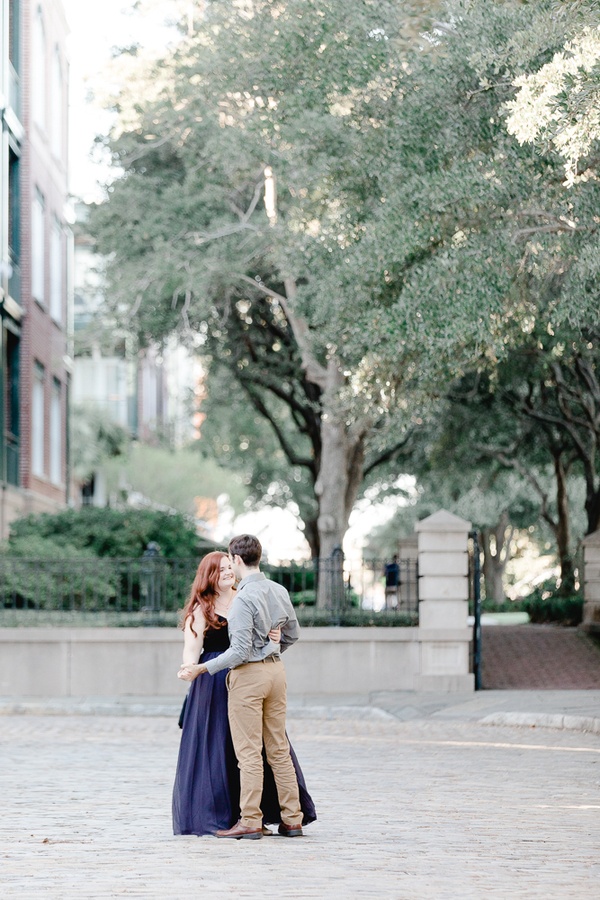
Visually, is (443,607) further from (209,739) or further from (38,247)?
(38,247)

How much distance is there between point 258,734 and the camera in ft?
25.1

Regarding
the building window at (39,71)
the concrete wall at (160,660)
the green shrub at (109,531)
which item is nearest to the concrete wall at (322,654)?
the concrete wall at (160,660)

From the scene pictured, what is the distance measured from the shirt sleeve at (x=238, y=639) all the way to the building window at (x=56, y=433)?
2525 centimetres

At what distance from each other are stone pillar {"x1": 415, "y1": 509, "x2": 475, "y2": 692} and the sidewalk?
0.46 m

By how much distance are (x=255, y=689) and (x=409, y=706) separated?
9448mm

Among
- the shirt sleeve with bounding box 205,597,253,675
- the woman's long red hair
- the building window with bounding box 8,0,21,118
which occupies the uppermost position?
the building window with bounding box 8,0,21,118

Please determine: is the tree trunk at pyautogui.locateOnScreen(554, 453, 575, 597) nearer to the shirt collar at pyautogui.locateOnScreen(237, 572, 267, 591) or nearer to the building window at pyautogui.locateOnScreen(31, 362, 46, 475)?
the building window at pyautogui.locateOnScreen(31, 362, 46, 475)

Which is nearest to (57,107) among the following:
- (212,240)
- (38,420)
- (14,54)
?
(14,54)

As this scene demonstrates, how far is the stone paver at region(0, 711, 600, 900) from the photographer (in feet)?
21.0

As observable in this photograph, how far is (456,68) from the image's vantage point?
1518cm

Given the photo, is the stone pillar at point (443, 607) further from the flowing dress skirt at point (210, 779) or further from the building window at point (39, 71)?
the building window at point (39, 71)

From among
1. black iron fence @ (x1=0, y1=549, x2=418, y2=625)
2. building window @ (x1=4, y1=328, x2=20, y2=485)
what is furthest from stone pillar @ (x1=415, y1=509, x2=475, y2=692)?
building window @ (x1=4, y1=328, x2=20, y2=485)

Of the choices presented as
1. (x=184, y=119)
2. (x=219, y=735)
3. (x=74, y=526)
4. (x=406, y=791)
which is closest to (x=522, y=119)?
(x=406, y=791)

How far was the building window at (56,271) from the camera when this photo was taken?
31.8m
